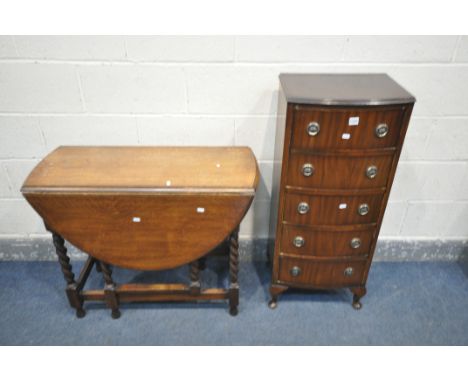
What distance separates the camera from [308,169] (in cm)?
163

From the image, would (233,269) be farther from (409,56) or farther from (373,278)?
(409,56)

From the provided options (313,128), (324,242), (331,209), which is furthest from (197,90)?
(324,242)

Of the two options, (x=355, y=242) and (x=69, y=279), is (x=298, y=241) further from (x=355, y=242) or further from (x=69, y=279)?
(x=69, y=279)

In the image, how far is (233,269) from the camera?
1.94 metres

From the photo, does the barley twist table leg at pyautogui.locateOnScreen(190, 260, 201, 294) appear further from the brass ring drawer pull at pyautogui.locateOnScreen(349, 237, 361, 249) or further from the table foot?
the brass ring drawer pull at pyautogui.locateOnScreen(349, 237, 361, 249)

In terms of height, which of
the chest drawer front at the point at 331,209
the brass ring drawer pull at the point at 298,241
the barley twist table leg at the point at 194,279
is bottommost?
the barley twist table leg at the point at 194,279

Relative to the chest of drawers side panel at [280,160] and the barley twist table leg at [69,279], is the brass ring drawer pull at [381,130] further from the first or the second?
the barley twist table leg at [69,279]

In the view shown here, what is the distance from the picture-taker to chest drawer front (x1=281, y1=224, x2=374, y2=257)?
72.2 inches

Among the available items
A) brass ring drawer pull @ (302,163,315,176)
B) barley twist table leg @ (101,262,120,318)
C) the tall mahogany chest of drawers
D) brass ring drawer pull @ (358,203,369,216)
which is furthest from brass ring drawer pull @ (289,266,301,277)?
barley twist table leg @ (101,262,120,318)

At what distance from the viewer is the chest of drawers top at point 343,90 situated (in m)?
1.46

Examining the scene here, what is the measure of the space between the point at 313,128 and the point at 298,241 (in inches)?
24.5

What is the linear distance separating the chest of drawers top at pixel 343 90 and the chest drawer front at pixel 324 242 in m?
0.66

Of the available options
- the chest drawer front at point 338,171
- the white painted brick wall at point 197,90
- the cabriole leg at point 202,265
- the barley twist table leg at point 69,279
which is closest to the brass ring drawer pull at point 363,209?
the chest drawer front at point 338,171

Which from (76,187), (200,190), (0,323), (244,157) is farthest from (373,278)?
(0,323)
